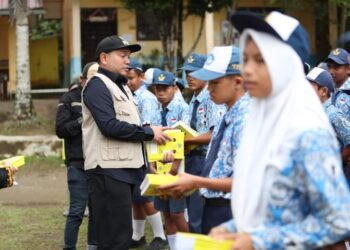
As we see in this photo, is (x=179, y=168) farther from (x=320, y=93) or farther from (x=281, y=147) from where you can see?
(x=281, y=147)

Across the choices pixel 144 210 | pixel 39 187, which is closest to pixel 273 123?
pixel 144 210

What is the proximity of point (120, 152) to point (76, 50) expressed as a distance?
14946 millimetres

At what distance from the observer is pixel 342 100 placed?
5.86 m

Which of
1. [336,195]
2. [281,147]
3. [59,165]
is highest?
[281,147]

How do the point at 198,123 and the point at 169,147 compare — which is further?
the point at 198,123

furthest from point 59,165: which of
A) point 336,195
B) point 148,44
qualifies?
point 336,195

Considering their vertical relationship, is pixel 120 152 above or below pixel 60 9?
below

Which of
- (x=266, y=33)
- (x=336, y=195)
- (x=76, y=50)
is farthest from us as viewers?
(x=76, y=50)

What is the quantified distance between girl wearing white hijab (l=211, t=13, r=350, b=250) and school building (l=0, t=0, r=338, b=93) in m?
16.7

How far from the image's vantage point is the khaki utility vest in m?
5.23

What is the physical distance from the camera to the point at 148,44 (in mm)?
21156

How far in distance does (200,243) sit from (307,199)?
1.47 feet

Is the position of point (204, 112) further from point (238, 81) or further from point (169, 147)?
point (238, 81)

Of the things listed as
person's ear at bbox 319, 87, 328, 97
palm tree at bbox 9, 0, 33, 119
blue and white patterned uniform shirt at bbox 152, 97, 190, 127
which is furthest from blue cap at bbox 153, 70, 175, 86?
palm tree at bbox 9, 0, 33, 119
